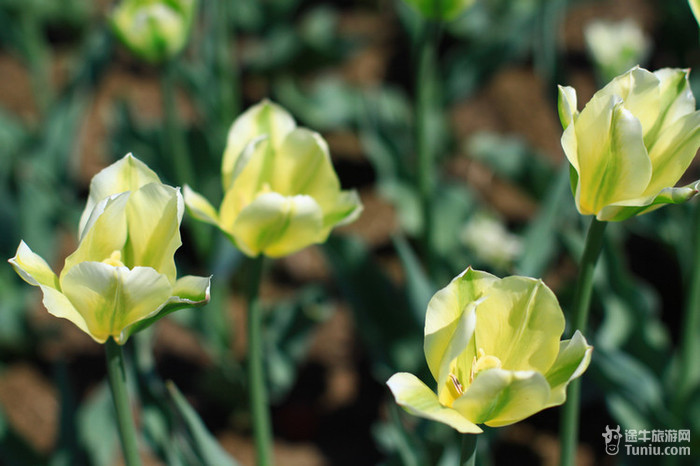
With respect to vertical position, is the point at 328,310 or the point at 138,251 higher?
the point at 138,251

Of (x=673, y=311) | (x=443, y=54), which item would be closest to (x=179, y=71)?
(x=443, y=54)

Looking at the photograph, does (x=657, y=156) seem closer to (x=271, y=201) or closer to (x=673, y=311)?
(x=271, y=201)

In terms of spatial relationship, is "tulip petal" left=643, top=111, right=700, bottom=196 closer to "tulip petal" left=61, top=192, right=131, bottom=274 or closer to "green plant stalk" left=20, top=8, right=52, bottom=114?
"tulip petal" left=61, top=192, right=131, bottom=274

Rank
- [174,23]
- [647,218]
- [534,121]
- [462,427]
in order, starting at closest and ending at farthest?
[462,427] → [174,23] → [647,218] → [534,121]

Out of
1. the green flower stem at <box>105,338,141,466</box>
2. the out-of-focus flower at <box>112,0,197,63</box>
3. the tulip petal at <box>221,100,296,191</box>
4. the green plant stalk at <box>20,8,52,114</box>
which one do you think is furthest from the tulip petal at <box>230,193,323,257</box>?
the green plant stalk at <box>20,8,52,114</box>

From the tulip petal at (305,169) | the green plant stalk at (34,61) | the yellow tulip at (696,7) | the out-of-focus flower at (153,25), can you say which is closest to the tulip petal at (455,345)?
the tulip petal at (305,169)

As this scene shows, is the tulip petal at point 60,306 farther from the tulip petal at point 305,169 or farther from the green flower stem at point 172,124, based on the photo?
the green flower stem at point 172,124

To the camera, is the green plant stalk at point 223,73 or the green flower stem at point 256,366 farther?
the green plant stalk at point 223,73

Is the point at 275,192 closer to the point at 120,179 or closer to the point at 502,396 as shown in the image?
the point at 120,179
